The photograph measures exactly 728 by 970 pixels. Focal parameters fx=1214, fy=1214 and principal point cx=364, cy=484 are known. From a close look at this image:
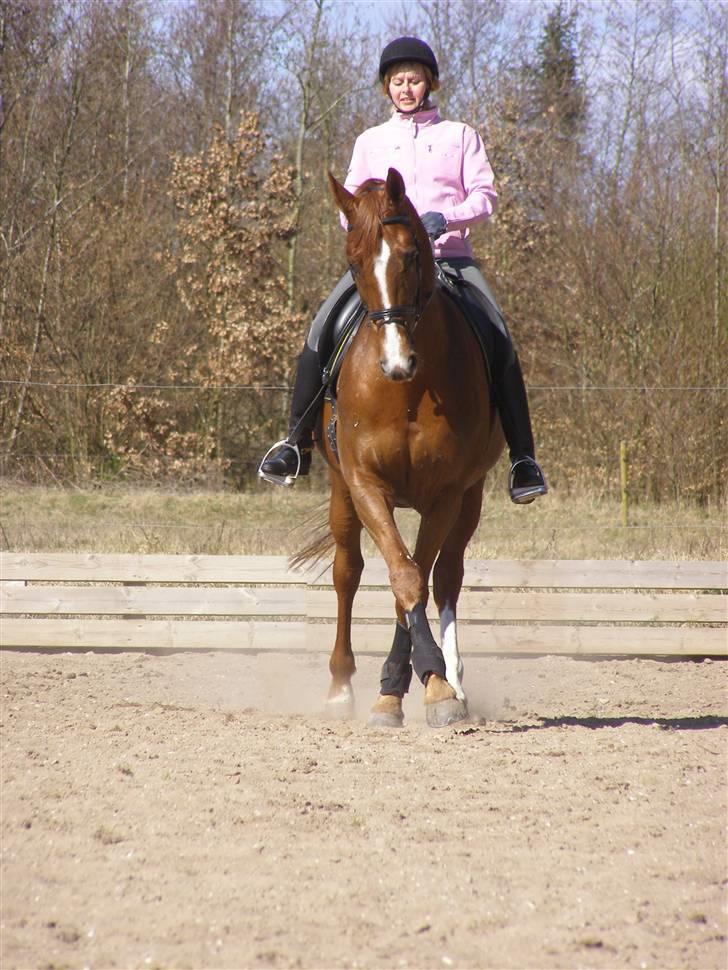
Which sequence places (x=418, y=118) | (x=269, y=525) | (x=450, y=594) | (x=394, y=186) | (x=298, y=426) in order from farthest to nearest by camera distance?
1. (x=269, y=525)
2. (x=298, y=426)
3. (x=450, y=594)
4. (x=418, y=118)
5. (x=394, y=186)

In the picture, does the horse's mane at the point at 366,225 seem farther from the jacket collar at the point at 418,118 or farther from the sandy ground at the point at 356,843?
the sandy ground at the point at 356,843

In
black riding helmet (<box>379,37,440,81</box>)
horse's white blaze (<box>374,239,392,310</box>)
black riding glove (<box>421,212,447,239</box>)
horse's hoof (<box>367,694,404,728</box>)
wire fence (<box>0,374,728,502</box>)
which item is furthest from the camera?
wire fence (<box>0,374,728,502</box>)

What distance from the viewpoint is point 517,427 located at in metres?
5.89

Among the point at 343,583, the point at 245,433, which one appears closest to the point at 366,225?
the point at 343,583

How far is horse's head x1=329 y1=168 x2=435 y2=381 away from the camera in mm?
4688

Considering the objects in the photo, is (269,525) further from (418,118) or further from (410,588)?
(410,588)

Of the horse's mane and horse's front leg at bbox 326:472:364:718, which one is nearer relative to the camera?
the horse's mane

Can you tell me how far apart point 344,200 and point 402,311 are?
602 mm

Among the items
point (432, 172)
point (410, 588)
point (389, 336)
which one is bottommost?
point (410, 588)

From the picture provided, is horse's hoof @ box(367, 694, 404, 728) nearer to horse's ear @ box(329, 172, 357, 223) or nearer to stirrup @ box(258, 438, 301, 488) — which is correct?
stirrup @ box(258, 438, 301, 488)

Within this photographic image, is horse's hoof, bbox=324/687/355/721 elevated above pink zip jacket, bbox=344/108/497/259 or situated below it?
below

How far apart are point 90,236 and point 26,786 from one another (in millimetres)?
15934

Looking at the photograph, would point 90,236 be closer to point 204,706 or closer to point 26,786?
point 204,706

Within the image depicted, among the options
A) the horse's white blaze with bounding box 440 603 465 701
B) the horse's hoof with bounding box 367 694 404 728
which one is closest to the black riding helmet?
the horse's white blaze with bounding box 440 603 465 701
